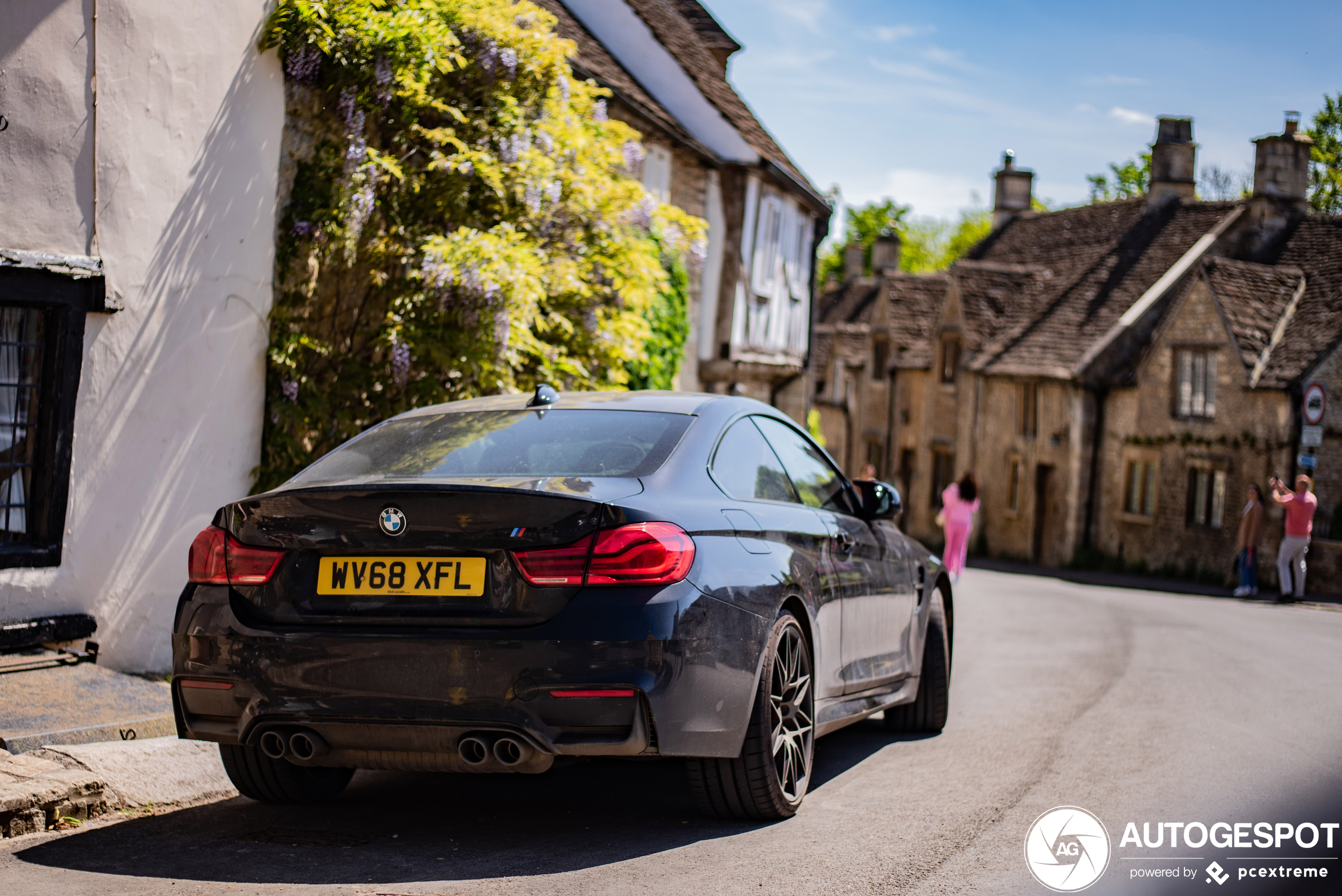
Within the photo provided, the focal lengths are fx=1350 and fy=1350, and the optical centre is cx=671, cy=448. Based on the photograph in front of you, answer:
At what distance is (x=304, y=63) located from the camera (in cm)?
898

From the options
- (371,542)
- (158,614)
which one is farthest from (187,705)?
(158,614)

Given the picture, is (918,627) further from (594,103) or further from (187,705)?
(594,103)

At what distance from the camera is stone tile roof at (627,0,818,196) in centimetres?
2025

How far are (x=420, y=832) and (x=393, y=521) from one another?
1249mm

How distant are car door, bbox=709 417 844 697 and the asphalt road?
0.65 meters

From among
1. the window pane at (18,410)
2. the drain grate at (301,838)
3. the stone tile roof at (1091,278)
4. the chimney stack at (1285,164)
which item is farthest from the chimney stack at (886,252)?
the drain grate at (301,838)

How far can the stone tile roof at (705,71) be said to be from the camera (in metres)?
20.2

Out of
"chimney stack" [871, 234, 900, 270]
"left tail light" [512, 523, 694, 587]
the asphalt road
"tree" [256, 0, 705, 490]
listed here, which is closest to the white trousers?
the asphalt road

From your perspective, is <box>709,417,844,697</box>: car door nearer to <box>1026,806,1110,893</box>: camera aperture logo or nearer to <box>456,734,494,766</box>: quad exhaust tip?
<box>1026,806,1110,893</box>: camera aperture logo

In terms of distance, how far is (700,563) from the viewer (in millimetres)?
4648

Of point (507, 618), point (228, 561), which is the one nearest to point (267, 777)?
point (228, 561)

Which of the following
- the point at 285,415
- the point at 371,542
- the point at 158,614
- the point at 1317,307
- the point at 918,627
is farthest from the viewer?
the point at 1317,307

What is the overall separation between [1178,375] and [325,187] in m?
30.3

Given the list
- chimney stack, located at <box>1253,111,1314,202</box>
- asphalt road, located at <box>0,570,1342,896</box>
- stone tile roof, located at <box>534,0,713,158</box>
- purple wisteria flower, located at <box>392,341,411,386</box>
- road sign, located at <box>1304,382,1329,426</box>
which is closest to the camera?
asphalt road, located at <box>0,570,1342,896</box>
